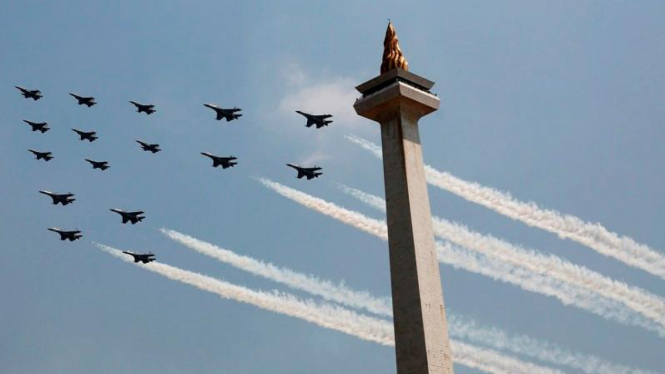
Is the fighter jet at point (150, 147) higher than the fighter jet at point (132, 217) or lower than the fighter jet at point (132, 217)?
higher

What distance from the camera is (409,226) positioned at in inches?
2137

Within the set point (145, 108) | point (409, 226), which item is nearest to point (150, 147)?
point (145, 108)

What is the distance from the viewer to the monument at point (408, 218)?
168 feet

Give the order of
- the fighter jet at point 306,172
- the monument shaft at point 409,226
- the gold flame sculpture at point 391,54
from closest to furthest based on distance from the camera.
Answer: the monument shaft at point 409,226
the gold flame sculpture at point 391,54
the fighter jet at point 306,172

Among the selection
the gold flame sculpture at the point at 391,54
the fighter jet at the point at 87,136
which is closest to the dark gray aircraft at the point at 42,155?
the fighter jet at the point at 87,136

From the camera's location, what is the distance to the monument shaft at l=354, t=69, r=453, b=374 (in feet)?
168

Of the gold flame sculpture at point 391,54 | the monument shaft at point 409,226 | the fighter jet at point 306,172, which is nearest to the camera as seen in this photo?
the monument shaft at point 409,226

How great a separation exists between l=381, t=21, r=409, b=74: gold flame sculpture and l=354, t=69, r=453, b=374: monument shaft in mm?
1842

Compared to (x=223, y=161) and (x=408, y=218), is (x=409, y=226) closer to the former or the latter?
(x=408, y=218)

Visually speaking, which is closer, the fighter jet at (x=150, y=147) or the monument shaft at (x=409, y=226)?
the monument shaft at (x=409, y=226)

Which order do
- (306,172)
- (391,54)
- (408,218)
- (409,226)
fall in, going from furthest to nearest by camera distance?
(306,172), (391,54), (408,218), (409,226)

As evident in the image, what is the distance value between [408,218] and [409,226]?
60 centimetres

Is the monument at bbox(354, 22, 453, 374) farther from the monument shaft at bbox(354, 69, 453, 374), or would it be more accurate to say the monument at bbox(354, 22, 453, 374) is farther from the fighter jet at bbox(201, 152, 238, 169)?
the fighter jet at bbox(201, 152, 238, 169)

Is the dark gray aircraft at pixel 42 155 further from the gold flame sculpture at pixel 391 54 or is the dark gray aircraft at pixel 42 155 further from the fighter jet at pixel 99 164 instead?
the gold flame sculpture at pixel 391 54
